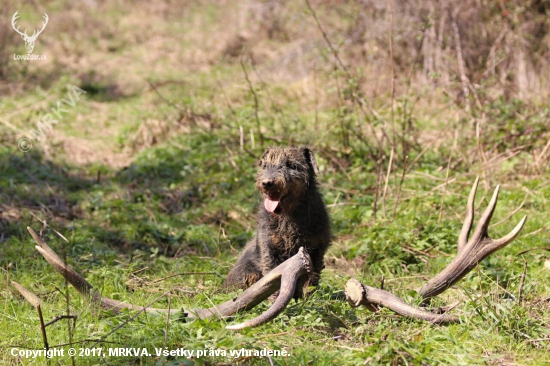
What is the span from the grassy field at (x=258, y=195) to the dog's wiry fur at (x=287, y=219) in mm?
379

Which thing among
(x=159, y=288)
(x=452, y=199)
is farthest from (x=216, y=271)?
(x=452, y=199)

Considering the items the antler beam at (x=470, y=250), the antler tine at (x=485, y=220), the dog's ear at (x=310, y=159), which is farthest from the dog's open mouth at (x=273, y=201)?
the antler tine at (x=485, y=220)

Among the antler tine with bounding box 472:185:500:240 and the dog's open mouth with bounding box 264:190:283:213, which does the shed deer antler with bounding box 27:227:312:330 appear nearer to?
the dog's open mouth with bounding box 264:190:283:213

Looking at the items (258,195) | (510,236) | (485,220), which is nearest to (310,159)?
(485,220)

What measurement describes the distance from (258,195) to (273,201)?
299 cm

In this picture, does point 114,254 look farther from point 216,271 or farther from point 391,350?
point 391,350

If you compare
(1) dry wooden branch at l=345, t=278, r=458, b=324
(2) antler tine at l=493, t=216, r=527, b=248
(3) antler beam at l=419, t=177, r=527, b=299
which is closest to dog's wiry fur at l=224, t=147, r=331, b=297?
(1) dry wooden branch at l=345, t=278, r=458, b=324

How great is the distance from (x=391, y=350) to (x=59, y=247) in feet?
13.8

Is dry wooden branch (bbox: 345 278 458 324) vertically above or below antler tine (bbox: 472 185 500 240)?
below

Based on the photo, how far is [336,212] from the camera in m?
7.92

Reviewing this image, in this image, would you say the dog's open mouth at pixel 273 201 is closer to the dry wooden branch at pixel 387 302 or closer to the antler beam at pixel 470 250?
the dry wooden branch at pixel 387 302

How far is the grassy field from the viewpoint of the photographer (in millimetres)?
4418

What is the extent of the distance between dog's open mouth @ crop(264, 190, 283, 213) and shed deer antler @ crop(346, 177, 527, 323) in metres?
1.08

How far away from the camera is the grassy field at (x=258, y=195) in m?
4.42
